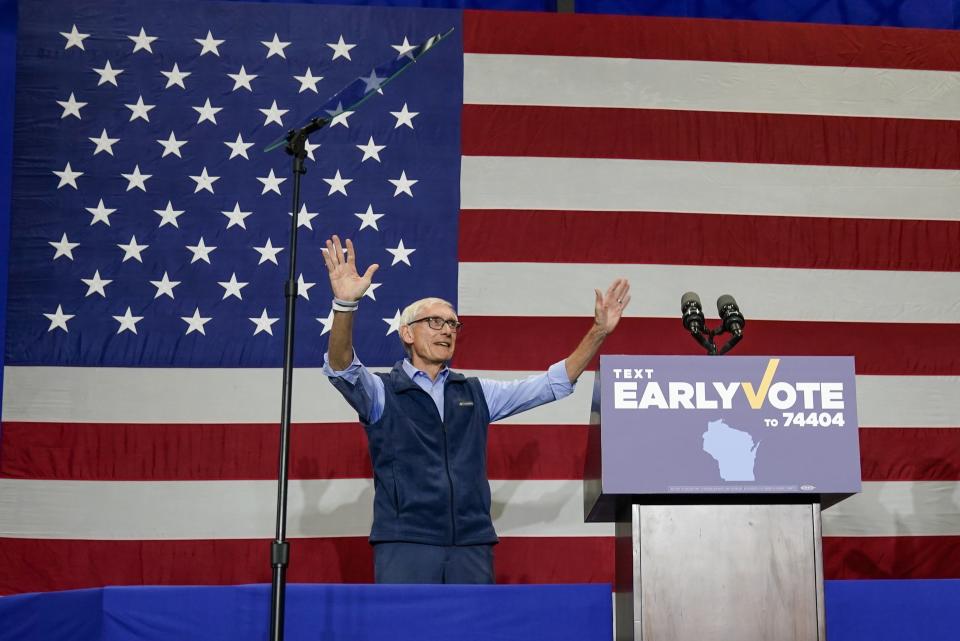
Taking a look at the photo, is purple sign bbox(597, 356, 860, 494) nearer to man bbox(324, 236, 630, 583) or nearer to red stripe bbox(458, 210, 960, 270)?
man bbox(324, 236, 630, 583)

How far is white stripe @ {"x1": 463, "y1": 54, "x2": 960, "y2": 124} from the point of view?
16.7ft

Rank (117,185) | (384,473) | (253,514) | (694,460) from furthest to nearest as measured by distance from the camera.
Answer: (117,185)
(253,514)
(384,473)
(694,460)

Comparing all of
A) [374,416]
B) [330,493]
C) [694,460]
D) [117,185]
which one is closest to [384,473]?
[374,416]

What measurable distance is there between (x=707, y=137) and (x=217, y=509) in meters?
2.55

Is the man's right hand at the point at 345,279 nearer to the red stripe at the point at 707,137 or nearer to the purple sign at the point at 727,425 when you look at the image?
the purple sign at the point at 727,425

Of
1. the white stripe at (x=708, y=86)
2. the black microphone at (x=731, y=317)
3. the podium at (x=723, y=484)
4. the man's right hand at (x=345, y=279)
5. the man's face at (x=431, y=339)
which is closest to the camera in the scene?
the podium at (x=723, y=484)

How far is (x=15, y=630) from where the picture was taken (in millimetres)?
2695

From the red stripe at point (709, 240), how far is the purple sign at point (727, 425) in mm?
2266

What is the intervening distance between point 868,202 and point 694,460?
2.85m

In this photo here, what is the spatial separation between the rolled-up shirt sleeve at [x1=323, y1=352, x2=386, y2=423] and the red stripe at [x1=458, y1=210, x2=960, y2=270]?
5.32 feet

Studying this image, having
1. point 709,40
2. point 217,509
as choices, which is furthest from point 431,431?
point 709,40

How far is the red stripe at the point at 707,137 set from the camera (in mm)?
5023

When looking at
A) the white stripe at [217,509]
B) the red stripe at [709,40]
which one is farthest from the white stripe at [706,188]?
the white stripe at [217,509]

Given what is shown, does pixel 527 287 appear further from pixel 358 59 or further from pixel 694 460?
pixel 694 460
